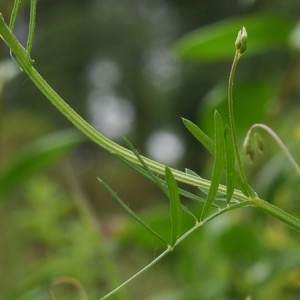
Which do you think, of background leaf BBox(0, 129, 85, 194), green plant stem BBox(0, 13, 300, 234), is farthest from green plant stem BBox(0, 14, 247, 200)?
background leaf BBox(0, 129, 85, 194)

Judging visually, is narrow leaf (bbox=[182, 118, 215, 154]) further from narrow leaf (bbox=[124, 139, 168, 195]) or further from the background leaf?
the background leaf

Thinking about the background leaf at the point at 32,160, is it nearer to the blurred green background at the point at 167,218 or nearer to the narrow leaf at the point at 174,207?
the blurred green background at the point at 167,218

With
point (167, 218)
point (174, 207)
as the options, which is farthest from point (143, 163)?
point (167, 218)

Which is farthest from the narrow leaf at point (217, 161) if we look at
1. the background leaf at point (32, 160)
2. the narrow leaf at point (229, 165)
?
the background leaf at point (32, 160)

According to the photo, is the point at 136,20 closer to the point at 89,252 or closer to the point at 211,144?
the point at 89,252

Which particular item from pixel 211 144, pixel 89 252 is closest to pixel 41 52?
pixel 89 252

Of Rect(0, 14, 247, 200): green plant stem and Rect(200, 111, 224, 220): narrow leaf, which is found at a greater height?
Rect(0, 14, 247, 200): green plant stem

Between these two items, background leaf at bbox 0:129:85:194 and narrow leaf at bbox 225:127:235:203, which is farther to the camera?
background leaf at bbox 0:129:85:194
